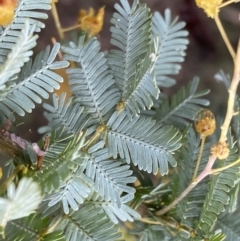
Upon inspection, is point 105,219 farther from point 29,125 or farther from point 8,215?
point 29,125

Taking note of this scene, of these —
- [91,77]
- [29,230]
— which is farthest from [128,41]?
[29,230]

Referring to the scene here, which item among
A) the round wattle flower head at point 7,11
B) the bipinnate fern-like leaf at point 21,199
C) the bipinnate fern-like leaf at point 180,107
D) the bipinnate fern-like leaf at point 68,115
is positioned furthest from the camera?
the bipinnate fern-like leaf at point 180,107

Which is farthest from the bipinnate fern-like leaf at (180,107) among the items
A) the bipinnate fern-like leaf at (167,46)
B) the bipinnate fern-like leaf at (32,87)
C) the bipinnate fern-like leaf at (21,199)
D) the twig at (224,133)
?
the bipinnate fern-like leaf at (21,199)

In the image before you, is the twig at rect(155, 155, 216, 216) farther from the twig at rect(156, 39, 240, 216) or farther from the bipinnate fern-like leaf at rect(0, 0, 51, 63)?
the bipinnate fern-like leaf at rect(0, 0, 51, 63)

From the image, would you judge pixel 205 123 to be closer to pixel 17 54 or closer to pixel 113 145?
pixel 113 145

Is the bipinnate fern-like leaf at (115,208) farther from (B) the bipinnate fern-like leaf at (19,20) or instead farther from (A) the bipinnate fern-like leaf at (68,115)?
(B) the bipinnate fern-like leaf at (19,20)

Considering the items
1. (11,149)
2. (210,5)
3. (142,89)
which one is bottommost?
(11,149)

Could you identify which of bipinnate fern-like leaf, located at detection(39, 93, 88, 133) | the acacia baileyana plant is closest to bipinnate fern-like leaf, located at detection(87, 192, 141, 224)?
the acacia baileyana plant
